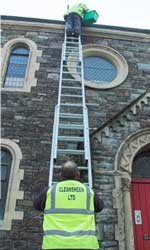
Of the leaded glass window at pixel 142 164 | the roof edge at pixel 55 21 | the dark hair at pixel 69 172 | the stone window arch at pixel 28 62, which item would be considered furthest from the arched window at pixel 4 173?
the roof edge at pixel 55 21

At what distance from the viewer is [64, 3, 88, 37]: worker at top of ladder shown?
29.0 ft

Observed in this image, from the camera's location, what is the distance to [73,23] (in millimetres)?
9047

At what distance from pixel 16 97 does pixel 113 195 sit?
369 cm

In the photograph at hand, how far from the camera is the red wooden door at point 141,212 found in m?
5.57

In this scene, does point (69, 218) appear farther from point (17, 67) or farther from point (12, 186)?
point (17, 67)

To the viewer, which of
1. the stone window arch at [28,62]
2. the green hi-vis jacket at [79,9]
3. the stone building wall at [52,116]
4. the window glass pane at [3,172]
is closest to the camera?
→ the stone building wall at [52,116]

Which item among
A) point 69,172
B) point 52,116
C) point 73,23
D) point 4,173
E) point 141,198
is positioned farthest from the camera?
point 73,23

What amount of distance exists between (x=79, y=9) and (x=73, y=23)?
847 millimetres

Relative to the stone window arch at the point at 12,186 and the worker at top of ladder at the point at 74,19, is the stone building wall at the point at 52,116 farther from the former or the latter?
the worker at top of ladder at the point at 74,19

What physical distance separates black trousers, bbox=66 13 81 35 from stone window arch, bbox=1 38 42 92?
48.4 inches

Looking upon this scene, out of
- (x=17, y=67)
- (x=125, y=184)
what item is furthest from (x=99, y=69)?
(x=125, y=184)

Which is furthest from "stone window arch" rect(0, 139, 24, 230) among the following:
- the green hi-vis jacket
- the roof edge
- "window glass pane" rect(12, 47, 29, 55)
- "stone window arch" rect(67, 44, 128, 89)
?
the green hi-vis jacket

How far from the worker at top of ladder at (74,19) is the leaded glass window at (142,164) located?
4.38 metres

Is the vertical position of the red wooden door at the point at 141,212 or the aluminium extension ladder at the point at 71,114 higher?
the aluminium extension ladder at the point at 71,114
